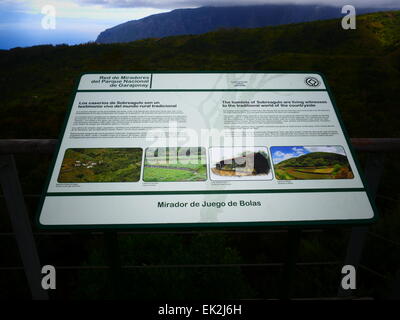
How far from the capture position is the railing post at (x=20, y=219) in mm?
1621

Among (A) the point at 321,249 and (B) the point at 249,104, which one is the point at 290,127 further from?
(A) the point at 321,249

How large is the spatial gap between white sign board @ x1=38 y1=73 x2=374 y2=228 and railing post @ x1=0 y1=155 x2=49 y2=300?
1.29ft

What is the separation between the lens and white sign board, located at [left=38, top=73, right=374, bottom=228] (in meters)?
1.33

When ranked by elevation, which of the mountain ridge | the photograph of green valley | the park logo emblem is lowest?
the mountain ridge

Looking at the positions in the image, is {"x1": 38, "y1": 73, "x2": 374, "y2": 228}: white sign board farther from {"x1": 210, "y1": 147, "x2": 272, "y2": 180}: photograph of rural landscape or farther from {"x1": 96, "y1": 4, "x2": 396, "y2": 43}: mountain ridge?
{"x1": 96, "y1": 4, "x2": 396, "y2": 43}: mountain ridge

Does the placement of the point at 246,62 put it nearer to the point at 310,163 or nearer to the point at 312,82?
the point at 312,82

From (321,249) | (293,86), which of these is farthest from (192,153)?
(321,249)

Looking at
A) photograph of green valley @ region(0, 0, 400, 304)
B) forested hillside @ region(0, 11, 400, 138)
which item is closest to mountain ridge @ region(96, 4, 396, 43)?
forested hillside @ region(0, 11, 400, 138)

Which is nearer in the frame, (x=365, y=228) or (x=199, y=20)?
(x=365, y=228)

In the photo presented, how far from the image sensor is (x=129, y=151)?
58.4 inches

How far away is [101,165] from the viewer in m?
1.44

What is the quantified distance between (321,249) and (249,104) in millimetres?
2828

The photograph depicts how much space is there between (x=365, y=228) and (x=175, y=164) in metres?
1.31

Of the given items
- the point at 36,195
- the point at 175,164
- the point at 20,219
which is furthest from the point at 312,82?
the point at 20,219
